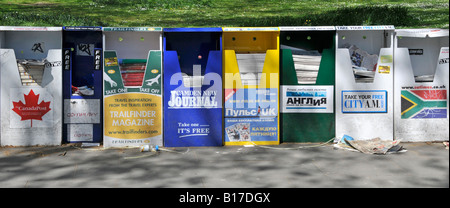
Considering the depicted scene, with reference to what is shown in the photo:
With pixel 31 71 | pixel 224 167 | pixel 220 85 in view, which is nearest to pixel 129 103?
pixel 220 85

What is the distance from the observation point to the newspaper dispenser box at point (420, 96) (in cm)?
760

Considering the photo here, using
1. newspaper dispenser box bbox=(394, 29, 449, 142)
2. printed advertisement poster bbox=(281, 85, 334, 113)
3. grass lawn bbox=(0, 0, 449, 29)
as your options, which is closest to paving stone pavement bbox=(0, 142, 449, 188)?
newspaper dispenser box bbox=(394, 29, 449, 142)

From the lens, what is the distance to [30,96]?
7.38 meters

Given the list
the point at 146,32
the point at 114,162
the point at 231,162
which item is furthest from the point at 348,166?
the point at 146,32

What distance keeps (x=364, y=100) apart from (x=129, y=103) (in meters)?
3.35

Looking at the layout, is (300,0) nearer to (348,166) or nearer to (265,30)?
(265,30)

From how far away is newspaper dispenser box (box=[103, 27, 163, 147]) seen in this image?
290 inches

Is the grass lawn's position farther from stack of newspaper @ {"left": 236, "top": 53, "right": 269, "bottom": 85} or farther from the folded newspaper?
the folded newspaper

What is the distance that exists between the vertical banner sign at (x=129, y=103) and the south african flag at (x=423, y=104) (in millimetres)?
3554

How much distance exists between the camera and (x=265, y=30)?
295 inches

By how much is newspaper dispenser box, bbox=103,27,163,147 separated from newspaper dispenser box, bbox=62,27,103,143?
0.68ft

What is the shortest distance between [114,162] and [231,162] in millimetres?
1462

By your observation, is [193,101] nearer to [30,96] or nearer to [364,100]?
[30,96]

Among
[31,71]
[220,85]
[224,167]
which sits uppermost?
[31,71]
